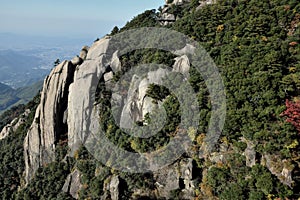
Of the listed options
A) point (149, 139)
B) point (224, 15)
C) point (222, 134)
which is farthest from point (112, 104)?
point (224, 15)

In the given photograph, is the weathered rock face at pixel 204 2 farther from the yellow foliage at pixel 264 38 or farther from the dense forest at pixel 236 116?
the yellow foliage at pixel 264 38

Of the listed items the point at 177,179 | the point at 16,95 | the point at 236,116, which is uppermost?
the point at 236,116

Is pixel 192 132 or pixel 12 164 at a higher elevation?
pixel 192 132

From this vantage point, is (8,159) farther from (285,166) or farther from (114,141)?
(285,166)

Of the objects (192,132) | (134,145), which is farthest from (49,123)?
(192,132)

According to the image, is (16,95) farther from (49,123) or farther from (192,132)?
(192,132)

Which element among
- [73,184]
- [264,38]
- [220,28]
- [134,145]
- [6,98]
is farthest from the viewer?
[6,98]
